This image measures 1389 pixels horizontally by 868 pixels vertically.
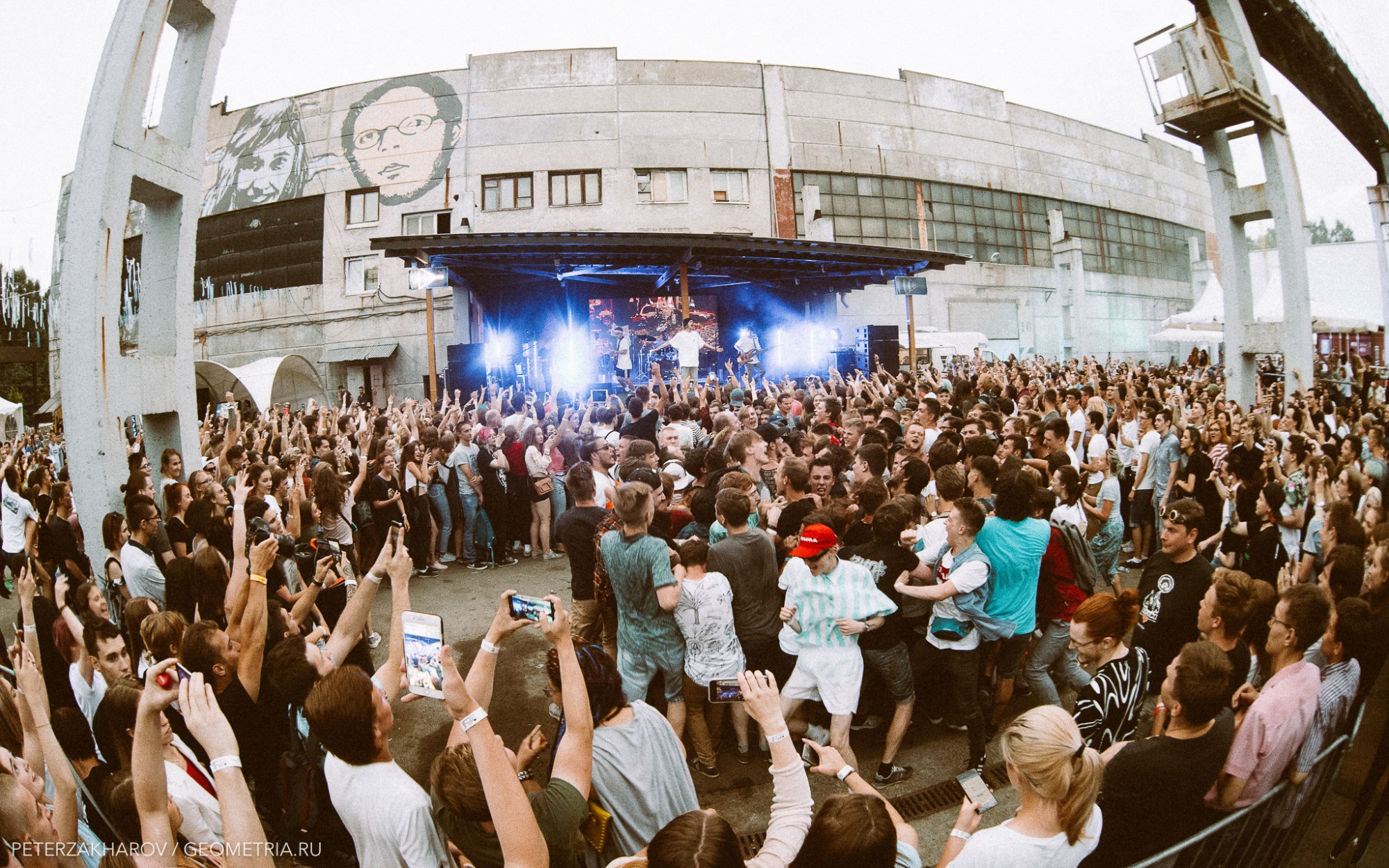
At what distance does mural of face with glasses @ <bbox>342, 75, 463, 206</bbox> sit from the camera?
894 inches

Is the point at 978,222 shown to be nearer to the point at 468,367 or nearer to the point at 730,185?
the point at 730,185

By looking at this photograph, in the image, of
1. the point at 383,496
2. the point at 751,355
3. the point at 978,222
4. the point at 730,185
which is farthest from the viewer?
the point at 978,222

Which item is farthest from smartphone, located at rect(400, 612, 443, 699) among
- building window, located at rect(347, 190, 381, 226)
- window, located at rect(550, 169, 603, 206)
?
building window, located at rect(347, 190, 381, 226)

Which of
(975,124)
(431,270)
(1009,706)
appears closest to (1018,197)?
(975,124)

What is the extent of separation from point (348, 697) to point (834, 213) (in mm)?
24365

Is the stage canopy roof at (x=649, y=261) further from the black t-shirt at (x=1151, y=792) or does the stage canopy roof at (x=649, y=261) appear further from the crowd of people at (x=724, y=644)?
the black t-shirt at (x=1151, y=792)

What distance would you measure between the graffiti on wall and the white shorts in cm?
2301

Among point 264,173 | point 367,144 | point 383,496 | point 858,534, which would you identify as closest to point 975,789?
point 858,534

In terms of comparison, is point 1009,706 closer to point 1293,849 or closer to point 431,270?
point 1293,849

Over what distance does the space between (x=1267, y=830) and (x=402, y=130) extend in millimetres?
26346

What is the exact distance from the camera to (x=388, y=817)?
200cm

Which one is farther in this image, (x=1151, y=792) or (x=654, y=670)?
(x=654, y=670)

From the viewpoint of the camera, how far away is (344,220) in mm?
23594

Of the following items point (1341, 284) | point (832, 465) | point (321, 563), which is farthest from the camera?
point (1341, 284)
